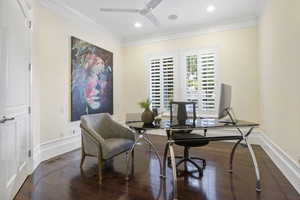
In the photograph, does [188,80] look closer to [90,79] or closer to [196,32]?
[196,32]

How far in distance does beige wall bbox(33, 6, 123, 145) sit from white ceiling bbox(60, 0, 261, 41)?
19.8 inches

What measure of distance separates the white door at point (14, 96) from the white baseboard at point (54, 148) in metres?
0.50

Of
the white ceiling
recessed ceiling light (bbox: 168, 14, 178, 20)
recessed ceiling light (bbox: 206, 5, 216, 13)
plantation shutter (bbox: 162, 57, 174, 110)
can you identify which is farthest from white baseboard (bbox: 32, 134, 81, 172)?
recessed ceiling light (bbox: 206, 5, 216, 13)

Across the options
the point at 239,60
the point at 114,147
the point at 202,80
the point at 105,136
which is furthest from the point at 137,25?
the point at 114,147

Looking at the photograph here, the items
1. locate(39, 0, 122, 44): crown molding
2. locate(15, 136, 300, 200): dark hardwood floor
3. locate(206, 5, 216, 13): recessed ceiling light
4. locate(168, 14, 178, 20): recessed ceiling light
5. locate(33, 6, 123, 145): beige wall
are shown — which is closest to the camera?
locate(15, 136, 300, 200): dark hardwood floor

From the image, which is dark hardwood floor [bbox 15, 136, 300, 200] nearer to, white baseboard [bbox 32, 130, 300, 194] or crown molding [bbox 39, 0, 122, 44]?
white baseboard [bbox 32, 130, 300, 194]

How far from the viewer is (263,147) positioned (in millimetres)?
3758

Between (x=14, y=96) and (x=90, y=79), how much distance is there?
2.27m

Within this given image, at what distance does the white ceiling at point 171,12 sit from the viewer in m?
3.60

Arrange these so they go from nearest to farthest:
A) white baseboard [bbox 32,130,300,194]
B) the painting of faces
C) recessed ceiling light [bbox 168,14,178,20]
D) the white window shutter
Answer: white baseboard [bbox 32,130,300,194] → the painting of faces → recessed ceiling light [bbox 168,14,178,20] → the white window shutter

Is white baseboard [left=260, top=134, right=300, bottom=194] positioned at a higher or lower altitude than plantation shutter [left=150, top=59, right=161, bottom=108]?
lower

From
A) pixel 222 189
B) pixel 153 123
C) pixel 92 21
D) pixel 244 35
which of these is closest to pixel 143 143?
pixel 153 123

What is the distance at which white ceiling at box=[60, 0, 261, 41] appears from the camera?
360cm

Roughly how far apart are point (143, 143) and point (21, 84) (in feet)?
9.61
